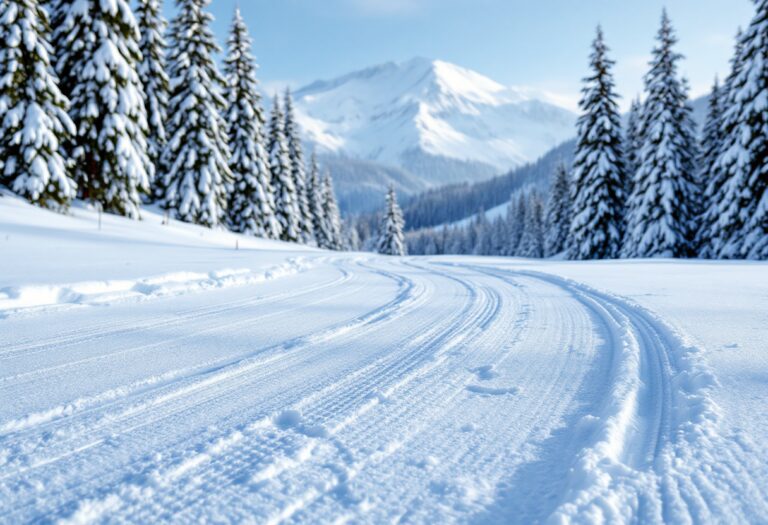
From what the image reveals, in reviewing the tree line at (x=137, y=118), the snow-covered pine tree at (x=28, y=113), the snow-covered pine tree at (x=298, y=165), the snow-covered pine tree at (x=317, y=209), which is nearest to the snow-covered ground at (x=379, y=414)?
the snow-covered pine tree at (x=28, y=113)

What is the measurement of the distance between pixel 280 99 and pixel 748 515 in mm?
39226

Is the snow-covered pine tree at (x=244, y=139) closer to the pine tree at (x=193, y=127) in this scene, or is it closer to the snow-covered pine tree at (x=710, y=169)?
the pine tree at (x=193, y=127)

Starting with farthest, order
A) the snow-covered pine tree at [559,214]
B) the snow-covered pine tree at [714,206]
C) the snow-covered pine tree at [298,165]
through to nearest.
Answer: the snow-covered pine tree at [559,214] → the snow-covered pine tree at [298,165] → the snow-covered pine tree at [714,206]

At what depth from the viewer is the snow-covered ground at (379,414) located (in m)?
1.69

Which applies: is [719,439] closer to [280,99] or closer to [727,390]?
[727,390]

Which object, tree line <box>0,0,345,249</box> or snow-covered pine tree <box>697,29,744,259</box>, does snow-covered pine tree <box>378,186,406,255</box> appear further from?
snow-covered pine tree <box>697,29,744,259</box>

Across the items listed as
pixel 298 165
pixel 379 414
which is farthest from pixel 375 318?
pixel 298 165

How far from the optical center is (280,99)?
36.8m

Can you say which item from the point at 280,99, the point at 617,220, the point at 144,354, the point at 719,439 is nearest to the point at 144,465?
the point at 144,354

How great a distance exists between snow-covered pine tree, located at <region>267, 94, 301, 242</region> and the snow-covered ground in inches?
1189

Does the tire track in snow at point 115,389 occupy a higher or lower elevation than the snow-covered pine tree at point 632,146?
lower

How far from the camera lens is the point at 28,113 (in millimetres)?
16047

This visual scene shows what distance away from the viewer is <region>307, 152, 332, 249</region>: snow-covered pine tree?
151 ft

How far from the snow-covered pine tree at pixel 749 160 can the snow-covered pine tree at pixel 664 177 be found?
2.53 meters
